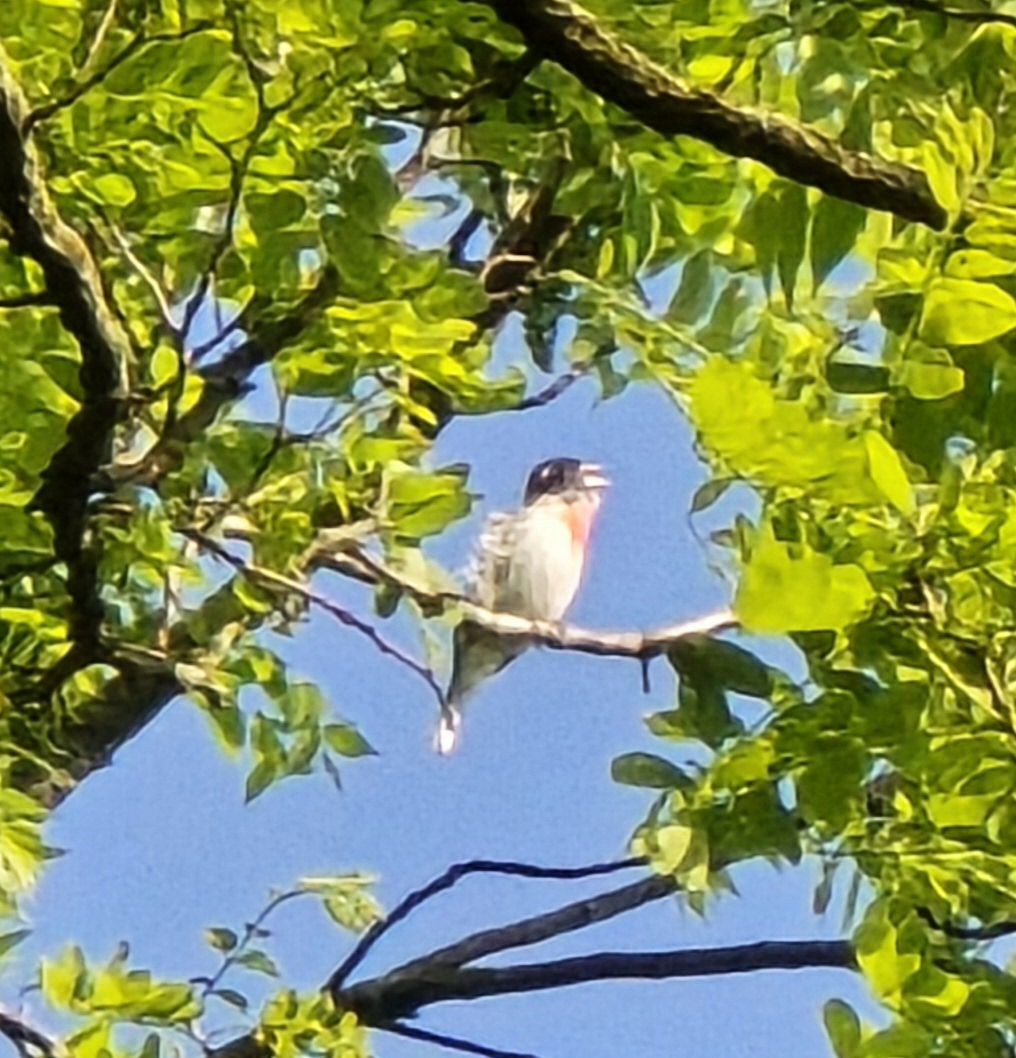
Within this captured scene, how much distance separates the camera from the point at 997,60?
85 centimetres

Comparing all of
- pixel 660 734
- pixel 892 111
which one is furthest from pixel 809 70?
pixel 660 734

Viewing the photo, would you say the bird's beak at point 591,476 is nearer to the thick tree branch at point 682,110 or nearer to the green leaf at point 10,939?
the green leaf at point 10,939

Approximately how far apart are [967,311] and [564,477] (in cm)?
184

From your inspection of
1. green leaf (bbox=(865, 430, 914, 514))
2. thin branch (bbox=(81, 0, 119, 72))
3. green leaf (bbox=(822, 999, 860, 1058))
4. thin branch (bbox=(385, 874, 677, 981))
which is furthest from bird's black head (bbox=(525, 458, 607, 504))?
green leaf (bbox=(865, 430, 914, 514))

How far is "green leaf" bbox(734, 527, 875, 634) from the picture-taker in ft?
2.19

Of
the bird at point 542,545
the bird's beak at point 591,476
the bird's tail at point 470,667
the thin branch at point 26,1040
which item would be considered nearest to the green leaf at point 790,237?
the thin branch at point 26,1040

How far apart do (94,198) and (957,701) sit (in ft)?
1.67

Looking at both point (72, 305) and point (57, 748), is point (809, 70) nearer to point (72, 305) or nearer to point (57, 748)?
point (72, 305)

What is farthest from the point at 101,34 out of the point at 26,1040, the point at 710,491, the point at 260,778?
the point at 26,1040

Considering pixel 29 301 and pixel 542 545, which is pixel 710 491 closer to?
pixel 29 301

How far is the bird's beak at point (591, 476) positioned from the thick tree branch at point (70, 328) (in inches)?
53.5

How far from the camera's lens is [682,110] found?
91 centimetres

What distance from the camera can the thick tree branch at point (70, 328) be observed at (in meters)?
0.93

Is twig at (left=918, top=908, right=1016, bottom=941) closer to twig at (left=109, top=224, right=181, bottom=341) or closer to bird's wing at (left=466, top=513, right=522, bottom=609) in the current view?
twig at (left=109, top=224, right=181, bottom=341)
